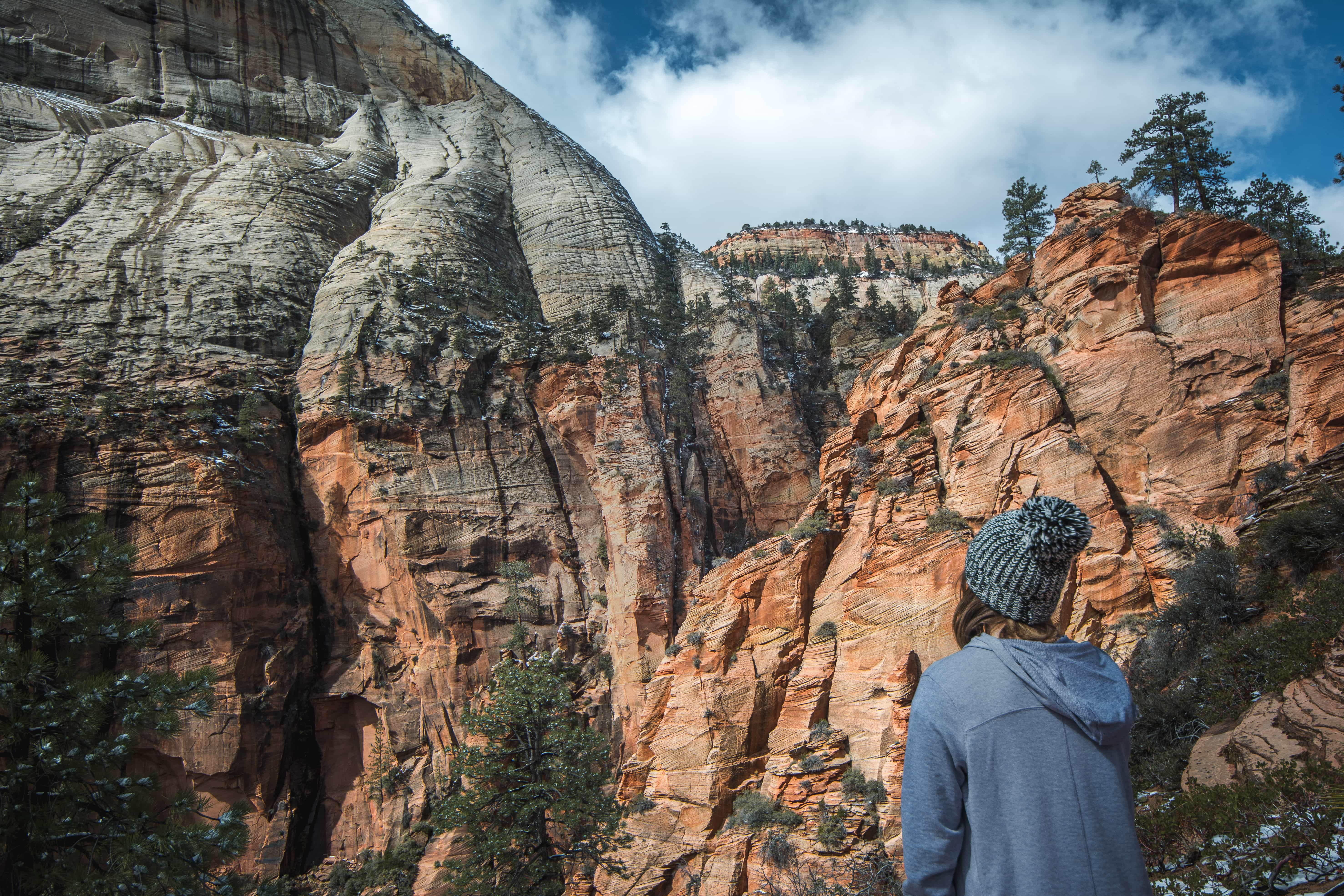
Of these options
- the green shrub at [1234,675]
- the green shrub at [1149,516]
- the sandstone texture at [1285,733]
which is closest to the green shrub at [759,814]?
the green shrub at [1234,675]

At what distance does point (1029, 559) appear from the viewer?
227 centimetres

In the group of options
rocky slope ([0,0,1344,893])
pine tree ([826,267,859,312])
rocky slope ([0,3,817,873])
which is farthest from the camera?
pine tree ([826,267,859,312])

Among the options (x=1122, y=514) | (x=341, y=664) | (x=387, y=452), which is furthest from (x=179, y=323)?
(x=1122, y=514)

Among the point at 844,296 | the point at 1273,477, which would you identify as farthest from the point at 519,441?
the point at 844,296

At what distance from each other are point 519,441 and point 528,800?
13731mm

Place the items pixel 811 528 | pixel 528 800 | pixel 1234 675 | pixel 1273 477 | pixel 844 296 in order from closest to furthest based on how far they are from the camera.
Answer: pixel 1234 675 < pixel 1273 477 < pixel 528 800 < pixel 811 528 < pixel 844 296

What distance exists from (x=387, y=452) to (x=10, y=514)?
647 inches

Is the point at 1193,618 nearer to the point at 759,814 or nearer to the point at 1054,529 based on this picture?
the point at 759,814

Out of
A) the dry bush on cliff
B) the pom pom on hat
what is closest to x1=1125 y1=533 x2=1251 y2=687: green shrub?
the dry bush on cliff

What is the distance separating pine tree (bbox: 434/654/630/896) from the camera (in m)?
14.9

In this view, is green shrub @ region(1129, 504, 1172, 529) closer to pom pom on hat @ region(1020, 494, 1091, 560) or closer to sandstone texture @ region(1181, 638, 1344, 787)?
sandstone texture @ region(1181, 638, 1344, 787)

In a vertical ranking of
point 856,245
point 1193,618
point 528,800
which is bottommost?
point 528,800

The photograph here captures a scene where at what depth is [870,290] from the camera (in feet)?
153

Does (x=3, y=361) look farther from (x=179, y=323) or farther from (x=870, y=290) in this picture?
(x=870, y=290)
